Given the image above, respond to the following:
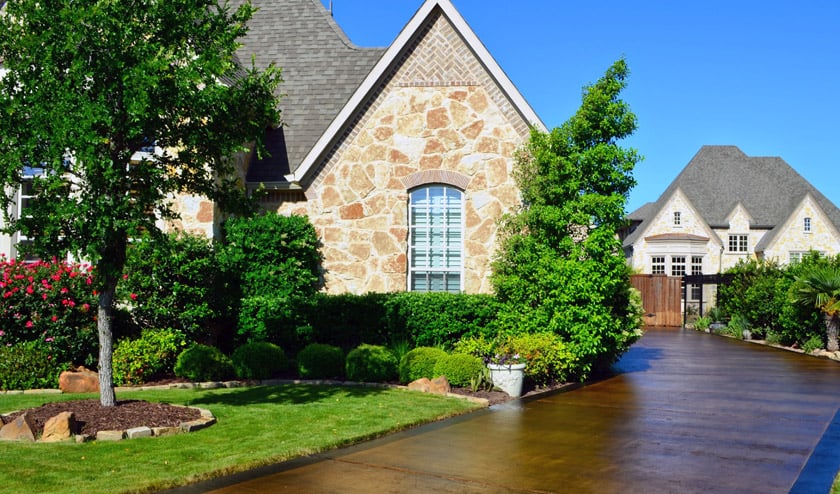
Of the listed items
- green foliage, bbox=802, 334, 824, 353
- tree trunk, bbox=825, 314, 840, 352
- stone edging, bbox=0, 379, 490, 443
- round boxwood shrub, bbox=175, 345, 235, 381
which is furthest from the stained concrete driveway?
green foliage, bbox=802, 334, 824, 353

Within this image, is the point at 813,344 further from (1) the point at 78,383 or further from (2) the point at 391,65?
(1) the point at 78,383

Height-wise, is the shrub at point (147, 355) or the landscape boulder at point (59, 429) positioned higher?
the shrub at point (147, 355)

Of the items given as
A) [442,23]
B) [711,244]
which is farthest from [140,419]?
[711,244]

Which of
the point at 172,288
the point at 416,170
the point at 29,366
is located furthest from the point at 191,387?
the point at 416,170

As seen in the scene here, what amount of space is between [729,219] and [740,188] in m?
3.95

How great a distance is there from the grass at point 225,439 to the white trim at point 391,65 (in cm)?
587

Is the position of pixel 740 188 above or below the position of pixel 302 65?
above

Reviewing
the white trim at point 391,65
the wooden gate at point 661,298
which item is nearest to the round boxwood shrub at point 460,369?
the white trim at point 391,65

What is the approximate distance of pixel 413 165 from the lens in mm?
17297

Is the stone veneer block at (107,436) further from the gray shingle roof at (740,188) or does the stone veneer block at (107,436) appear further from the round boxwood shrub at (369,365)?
the gray shingle roof at (740,188)

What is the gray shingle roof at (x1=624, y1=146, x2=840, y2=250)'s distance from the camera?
176 ft

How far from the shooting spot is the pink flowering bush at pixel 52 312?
539 inches

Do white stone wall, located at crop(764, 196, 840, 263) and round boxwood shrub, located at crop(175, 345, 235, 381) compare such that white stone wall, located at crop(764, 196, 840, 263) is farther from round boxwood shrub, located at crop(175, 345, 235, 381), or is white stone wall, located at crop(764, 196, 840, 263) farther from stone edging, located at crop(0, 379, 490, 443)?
round boxwood shrub, located at crop(175, 345, 235, 381)

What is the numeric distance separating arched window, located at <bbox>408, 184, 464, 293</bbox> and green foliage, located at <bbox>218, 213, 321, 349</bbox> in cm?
230
